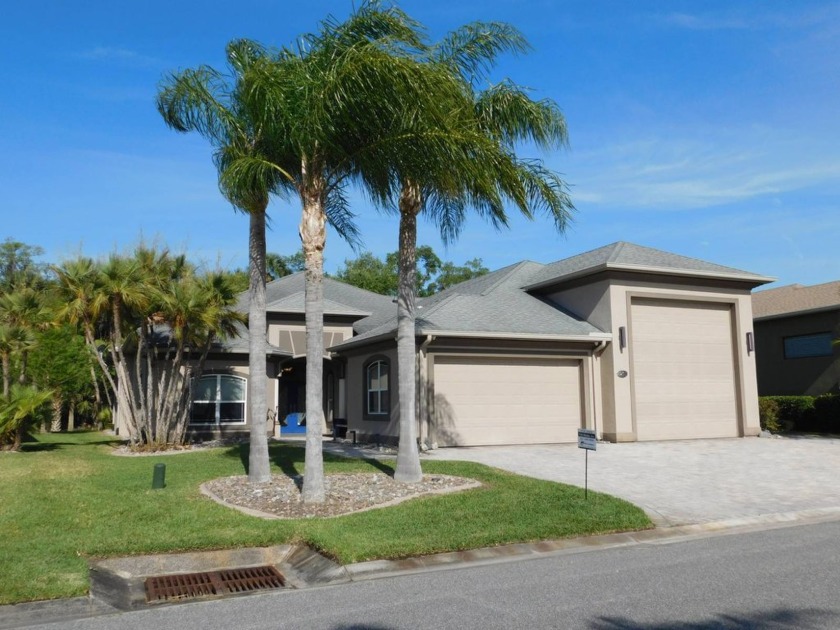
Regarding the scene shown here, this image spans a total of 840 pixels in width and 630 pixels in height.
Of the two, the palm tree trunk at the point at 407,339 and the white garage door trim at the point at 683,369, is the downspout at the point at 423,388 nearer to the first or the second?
the palm tree trunk at the point at 407,339

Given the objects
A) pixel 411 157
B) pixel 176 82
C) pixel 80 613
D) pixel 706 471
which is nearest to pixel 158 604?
pixel 80 613

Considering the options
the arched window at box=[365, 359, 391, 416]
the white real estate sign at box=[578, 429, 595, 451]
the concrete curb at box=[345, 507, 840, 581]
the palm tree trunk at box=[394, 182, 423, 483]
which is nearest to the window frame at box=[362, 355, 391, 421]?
the arched window at box=[365, 359, 391, 416]

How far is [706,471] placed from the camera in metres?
14.4

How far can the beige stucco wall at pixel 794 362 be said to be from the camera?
2538 cm

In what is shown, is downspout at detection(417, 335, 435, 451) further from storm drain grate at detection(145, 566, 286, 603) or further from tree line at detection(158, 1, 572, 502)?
storm drain grate at detection(145, 566, 286, 603)

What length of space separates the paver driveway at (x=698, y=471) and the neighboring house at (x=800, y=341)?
625 centimetres

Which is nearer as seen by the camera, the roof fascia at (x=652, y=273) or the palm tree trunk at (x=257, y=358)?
the palm tree trunk at (x=257, y=358)

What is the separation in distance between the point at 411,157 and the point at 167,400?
12319 mm

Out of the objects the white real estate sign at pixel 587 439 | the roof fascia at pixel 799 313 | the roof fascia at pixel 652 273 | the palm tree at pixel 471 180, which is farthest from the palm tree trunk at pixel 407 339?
the roof fascia at pixel 799 313

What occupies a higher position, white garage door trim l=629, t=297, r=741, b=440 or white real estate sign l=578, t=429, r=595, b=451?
Result: white garage door trim l=629, t=297, r=741, b=440

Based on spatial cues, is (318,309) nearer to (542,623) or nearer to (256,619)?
(256,619)

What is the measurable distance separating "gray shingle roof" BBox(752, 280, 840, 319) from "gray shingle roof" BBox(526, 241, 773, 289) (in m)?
5.80

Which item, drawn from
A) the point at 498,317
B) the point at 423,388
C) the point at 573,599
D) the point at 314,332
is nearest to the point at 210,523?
the point at 314,332

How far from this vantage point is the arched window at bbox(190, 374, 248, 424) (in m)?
23.5
